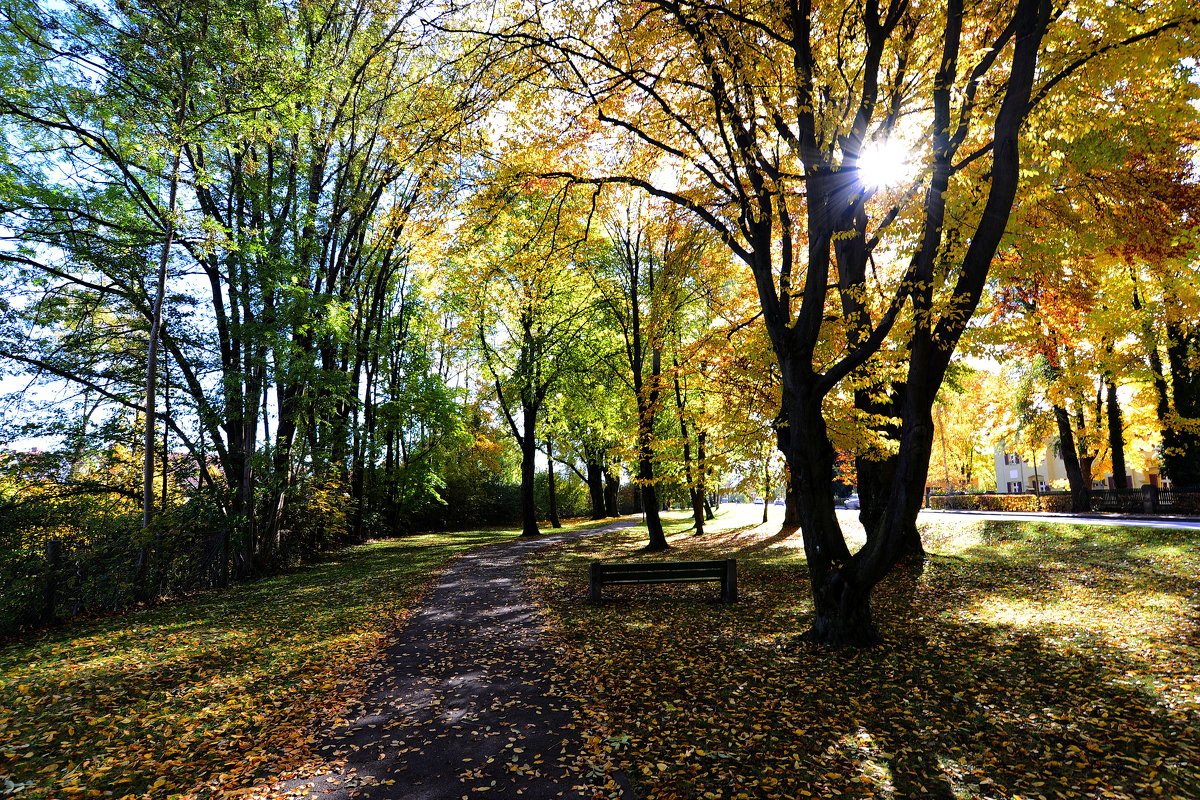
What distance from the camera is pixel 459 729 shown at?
16.2 ft

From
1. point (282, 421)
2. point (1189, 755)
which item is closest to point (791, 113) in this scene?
point (1189, 755)

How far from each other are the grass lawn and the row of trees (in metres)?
1.25

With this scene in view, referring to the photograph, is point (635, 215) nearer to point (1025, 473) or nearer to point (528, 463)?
point (528, 463)

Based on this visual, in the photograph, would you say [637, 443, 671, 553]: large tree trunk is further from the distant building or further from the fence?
the distant building

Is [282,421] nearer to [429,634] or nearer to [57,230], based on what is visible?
[57,230]

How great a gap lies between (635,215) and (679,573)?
12799mm

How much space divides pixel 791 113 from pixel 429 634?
8.76 metres

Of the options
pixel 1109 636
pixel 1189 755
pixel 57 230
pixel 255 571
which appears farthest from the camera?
pixel 255 571

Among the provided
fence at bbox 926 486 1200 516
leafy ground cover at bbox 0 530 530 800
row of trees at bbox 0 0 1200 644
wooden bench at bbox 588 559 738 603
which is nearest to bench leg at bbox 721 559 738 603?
wooden bench at bbox 588 559 738 603

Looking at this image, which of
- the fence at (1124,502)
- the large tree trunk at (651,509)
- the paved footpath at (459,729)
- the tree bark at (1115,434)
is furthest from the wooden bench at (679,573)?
the tree bark at (1115,434)

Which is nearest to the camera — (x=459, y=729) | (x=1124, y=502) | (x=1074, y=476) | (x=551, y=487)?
(x=459, y=729)

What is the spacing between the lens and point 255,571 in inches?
563

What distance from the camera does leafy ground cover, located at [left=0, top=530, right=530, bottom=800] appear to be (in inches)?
172

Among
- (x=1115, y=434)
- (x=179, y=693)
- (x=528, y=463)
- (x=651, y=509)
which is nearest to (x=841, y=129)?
(x=179, y=693)
